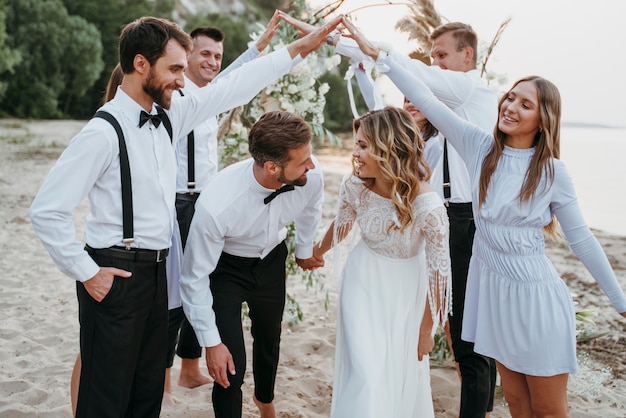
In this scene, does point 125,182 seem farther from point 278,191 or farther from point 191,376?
point 191,376

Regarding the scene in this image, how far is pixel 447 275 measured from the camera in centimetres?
293

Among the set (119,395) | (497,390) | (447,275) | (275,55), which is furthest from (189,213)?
(497,390)

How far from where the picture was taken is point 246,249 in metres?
3.36

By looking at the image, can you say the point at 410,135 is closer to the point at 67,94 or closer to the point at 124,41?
the point at 124,41

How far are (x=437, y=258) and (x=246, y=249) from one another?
1045mm

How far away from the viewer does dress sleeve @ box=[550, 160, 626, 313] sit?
9.29 ft

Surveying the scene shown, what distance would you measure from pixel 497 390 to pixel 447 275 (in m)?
2.00

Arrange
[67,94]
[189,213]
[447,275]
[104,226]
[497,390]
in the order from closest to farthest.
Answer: [104,226] → [447,275] → [189,213] → [497,390] → [67,94]

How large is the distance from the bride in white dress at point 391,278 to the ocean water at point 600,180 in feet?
25.4

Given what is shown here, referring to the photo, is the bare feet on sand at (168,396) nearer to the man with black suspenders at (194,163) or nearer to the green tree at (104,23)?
the man with black suspenders at (194,163)

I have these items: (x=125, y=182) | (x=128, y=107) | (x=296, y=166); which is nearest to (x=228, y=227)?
(x=296, y=166)

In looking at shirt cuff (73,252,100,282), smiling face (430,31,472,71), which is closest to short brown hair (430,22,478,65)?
smiling face (430,31,472,71)

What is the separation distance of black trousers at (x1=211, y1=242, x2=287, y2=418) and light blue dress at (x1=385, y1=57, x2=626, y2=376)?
1125mm

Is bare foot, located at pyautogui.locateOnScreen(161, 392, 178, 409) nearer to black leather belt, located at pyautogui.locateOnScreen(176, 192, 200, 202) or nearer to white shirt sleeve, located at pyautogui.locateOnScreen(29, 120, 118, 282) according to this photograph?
black leather belt, located at pyautogui.locateOnScreen(176, 192, 200, 202)
